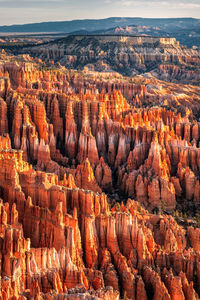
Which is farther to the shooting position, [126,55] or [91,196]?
[126,55]

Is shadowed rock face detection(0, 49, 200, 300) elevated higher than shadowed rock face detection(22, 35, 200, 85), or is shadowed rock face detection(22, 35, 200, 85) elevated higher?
shadowed rock face detection(22, 35, 200, 85)

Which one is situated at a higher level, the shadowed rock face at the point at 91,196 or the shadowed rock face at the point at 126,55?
the shadowed rock face at the point at 126,55

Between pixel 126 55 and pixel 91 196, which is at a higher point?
pixel 126 55

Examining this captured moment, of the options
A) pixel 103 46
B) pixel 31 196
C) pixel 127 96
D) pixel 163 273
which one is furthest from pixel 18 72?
pixel 103 46

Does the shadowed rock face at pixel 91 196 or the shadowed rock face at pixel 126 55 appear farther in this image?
the shadowed rock face at pixel 126 55
